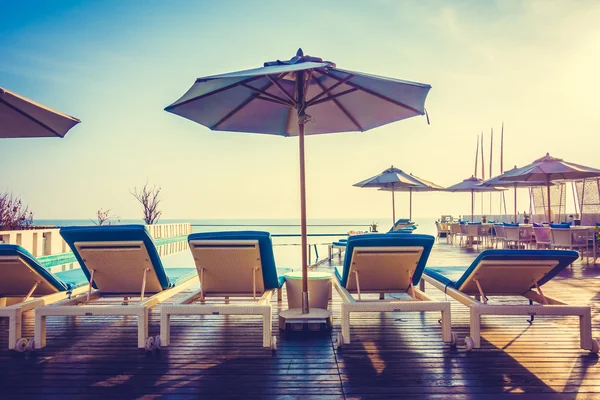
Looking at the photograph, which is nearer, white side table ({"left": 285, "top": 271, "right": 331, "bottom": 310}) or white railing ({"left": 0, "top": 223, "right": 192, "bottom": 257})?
white side table ({"left": 285, "top": 271, "right": 331, "bottom": 310})

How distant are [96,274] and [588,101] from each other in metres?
14.3

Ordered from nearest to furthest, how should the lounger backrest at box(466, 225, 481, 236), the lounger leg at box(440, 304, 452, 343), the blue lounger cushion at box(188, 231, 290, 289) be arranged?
the lounger leg at box(440, 304, 452, 343) < the blue lounger cushion at box(188, 231, 290, 289) < the lounger backrest at box(466, 225, 481, 236)

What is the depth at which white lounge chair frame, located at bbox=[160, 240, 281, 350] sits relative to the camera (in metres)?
2.65

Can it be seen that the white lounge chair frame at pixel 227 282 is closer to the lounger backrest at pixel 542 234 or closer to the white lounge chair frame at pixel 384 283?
the white lounge chair frame at pixel 384 283

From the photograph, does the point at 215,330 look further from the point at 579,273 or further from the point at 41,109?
the point at 579,273

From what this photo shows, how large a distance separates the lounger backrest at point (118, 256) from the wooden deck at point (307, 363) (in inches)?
16.1

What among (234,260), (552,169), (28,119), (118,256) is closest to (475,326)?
(234,260)

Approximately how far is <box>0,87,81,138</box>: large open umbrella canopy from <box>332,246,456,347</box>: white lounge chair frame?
268 cm

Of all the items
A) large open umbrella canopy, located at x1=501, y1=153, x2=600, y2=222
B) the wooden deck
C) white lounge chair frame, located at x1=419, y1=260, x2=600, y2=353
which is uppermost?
large open umbrella canopy, located at x1=501, y1=153, x2=600, y2=222

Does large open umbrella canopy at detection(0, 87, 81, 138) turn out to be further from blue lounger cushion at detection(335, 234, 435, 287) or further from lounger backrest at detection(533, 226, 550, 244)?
lounger backrest at detection(533, 226, 550, 244)

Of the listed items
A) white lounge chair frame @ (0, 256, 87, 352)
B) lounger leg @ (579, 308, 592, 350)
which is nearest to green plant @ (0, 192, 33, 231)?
white lounge chair frame @ (0, 256, 87, 352)

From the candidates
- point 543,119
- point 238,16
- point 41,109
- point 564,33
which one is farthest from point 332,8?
point 543,119

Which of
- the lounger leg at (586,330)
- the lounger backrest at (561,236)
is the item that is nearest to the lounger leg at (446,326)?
the lounger leg at (586,330)

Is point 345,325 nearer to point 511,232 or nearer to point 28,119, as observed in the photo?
point 28,119
